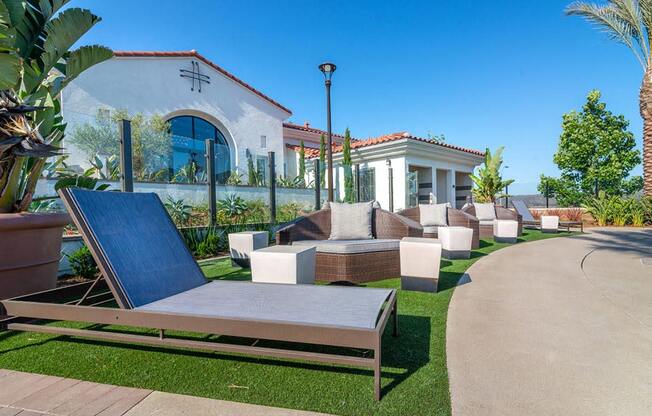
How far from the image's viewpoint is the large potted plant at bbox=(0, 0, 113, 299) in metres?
3.02

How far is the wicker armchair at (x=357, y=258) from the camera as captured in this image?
4.25 m

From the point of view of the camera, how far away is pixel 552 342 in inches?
100.0

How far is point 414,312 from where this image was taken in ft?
10.7

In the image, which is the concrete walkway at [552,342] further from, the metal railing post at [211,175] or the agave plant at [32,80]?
the metal railing post at [211,175]

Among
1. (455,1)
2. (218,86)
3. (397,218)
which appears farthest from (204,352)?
(218,86)

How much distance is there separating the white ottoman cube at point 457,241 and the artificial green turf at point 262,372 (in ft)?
11.2

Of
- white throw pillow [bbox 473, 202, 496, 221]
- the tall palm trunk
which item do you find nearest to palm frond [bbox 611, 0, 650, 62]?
the tall palm trunk

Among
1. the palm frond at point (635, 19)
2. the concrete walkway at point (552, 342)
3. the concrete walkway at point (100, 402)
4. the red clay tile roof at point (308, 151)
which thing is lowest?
the concrete walkway at point (552, 342)

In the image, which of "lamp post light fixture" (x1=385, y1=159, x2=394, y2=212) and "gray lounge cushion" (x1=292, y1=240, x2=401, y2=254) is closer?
"gray lounge cushion" (x1=292, y1=240, x2=401, y2=254)

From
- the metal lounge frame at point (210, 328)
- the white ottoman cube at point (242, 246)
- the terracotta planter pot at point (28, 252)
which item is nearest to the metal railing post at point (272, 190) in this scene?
the white ottoman cube at point (242, 246)

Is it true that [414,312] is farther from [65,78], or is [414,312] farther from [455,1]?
[455,1]

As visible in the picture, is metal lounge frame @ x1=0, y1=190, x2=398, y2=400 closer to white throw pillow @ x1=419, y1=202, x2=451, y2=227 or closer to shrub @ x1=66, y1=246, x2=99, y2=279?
shrub @ x1=66, y1=246, x2=99, y2=279

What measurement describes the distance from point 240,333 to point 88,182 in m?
3.56

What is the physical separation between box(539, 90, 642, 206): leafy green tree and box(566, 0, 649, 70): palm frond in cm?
968
